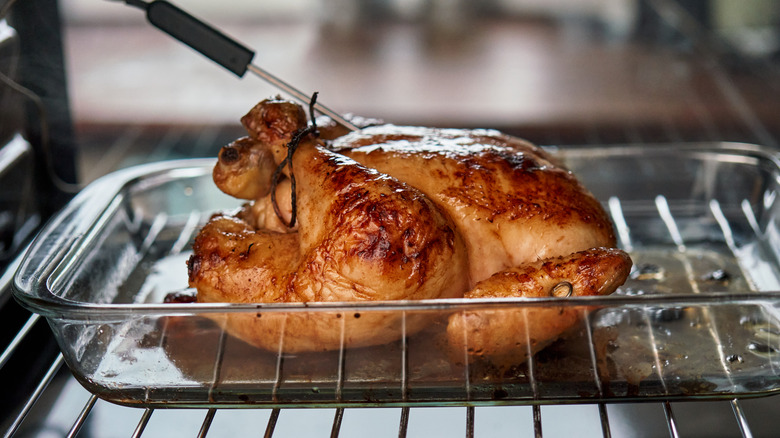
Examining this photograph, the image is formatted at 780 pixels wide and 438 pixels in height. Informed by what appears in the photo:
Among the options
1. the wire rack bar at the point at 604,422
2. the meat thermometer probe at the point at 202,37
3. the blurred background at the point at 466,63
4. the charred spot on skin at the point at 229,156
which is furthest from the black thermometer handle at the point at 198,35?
the blurred background at the point at 466,63

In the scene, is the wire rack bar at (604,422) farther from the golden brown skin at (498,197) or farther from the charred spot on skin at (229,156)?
the charred spot on skin at (229,156)

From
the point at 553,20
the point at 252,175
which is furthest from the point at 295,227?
the point at 553,20

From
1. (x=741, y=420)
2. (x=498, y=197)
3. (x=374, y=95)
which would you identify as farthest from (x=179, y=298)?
(x=374, y=95)

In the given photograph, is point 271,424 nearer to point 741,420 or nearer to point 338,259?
point 338,259

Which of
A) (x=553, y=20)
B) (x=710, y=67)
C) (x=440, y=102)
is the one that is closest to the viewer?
(x=440, y=102)

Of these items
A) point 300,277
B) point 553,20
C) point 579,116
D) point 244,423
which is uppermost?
point 553,20

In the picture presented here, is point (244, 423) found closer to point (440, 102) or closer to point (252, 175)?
point (252, 175)

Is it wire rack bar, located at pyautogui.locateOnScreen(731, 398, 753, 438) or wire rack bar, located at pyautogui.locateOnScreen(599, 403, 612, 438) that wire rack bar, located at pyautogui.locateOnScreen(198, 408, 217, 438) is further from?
wire rack bar, located at pyautogui.locateOnScreen(731, 398, 753, 438)
